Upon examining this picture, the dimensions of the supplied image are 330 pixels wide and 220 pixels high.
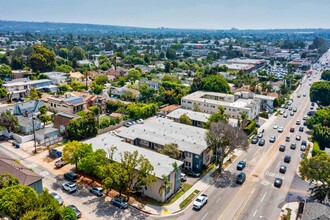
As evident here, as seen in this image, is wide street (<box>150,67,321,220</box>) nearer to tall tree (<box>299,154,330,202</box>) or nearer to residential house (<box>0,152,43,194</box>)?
tall tree (<box>299,154,330,202</box>)

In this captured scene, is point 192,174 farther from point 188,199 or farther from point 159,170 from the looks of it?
point 159,170

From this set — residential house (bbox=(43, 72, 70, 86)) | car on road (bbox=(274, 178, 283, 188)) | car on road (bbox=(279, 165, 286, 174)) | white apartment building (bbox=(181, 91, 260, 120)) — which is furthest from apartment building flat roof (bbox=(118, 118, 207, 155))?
residential house (bbox=(43, 72, 70, 86))

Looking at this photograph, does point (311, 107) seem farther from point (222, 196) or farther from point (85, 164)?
point (85, 164)

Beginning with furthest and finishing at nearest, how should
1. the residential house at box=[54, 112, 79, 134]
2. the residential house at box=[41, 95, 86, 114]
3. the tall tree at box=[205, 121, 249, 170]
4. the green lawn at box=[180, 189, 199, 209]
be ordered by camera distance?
the residential house at box=[41, 95, 86, 114] < the residential house at box=[54, 112, 79, 134] < the tall tree at box=[205, 121, 249, 170] < the green lawn at box=[180, 189, 199, 209]

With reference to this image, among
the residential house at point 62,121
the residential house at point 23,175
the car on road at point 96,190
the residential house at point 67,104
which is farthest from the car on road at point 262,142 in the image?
the residential house at point 67,104

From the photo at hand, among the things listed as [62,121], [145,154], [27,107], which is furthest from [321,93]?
[27,107]

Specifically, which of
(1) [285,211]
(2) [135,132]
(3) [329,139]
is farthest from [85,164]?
(3) [329,139]
